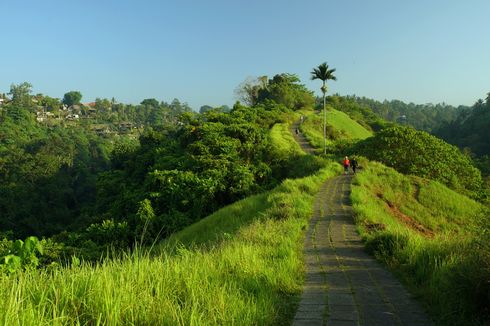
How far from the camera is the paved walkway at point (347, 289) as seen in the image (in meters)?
5.08

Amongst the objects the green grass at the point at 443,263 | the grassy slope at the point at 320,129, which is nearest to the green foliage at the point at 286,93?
the grassy slope at the point at 320,129

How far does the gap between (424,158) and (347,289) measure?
2506cm

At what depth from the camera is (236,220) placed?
15852mm

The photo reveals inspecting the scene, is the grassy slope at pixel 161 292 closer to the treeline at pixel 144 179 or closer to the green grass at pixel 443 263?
the treeline at pixel 144 179

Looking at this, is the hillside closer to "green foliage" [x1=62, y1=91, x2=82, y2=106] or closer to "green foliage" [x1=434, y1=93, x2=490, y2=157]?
"green foliage" [x1=434, y1=93, x2=490, y2=157]

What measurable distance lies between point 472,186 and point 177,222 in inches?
832

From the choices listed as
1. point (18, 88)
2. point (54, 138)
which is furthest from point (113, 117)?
point (54, 138)

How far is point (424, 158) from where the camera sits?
28.7 metres

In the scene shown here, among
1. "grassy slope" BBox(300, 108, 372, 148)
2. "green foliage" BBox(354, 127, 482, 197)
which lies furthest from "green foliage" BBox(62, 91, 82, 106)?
"green foliage" BBox(354, 127, 482, 197)

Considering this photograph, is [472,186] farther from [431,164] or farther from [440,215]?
[440,215]

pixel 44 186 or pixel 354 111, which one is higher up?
pixel 354 111

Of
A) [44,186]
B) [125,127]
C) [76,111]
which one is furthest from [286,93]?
[76,111]

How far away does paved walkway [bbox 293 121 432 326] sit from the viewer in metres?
5.08

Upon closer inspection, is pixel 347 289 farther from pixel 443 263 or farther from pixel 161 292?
pixel 161 292
